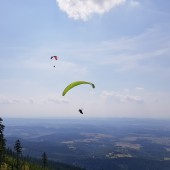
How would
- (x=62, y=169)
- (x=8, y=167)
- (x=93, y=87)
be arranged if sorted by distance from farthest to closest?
(x=62, y=169) < (x=8, y=167) < (x=93, y=87)

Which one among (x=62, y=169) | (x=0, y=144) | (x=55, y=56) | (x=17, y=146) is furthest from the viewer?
(x=62, y=169)

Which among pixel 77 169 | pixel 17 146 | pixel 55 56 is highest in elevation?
pixel 55 56

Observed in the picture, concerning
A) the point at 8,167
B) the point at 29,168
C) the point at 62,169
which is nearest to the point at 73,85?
the point at 8,167

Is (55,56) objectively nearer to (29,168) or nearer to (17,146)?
(17,146)

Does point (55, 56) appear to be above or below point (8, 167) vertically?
above

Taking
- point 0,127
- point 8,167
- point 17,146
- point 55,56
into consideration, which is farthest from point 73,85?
point 8,167

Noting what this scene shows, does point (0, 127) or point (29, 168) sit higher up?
point (0, 127)

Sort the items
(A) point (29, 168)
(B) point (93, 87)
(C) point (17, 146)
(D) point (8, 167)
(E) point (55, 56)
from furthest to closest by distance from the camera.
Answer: (A) point (29, 168) < (D) point (8, 167) < (C) point (17, 146) < (E) point (55, 56) < (B) point (93, 87)

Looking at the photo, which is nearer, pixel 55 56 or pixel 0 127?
pixel 55 56

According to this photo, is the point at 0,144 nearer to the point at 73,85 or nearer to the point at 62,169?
the point at 73,85
